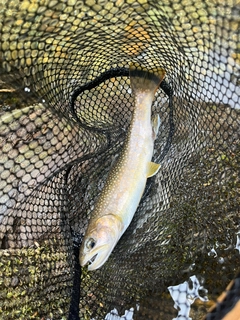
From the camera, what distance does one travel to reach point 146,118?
1849 mm

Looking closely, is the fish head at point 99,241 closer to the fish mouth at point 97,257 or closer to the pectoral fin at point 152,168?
the fish mouth at point 97,257

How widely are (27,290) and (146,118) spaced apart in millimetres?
Result: 1197

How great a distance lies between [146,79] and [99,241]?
0.90m

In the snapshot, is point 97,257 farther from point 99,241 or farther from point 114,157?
point 114,157

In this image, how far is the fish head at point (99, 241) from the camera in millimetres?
1651

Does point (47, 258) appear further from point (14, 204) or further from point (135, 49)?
point (135, 49)

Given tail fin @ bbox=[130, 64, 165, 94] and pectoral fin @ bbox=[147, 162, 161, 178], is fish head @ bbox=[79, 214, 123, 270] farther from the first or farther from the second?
tail fin @ bbox=[130, 64, 165, 94]

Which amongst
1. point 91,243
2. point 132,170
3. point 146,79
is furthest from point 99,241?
point 146,79

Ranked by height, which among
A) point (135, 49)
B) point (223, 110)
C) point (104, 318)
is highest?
point (135, 49)

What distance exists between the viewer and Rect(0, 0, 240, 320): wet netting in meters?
2.01

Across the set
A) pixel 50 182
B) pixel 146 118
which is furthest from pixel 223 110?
pixel 50 182

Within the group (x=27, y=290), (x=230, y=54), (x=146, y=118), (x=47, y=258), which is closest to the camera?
(x=146, y=118)

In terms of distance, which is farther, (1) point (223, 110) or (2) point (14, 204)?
(1) point (223, 110)

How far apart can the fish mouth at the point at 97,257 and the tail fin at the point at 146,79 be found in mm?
857
